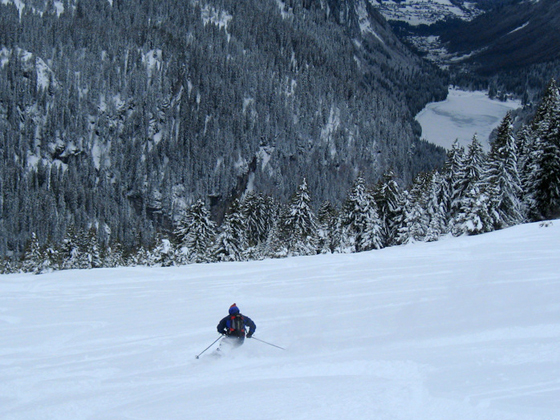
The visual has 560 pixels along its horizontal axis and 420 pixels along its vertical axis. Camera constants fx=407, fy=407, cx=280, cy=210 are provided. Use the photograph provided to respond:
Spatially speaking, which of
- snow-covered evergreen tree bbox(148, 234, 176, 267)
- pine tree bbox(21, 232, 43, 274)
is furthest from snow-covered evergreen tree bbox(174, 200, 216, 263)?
pine tree bbox(21, 232, 43, 274)

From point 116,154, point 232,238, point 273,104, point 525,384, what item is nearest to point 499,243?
point 525,384

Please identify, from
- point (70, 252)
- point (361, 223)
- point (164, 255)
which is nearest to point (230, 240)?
point (164, 255)

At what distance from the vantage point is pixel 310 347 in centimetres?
801

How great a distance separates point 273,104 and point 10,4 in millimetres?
110345

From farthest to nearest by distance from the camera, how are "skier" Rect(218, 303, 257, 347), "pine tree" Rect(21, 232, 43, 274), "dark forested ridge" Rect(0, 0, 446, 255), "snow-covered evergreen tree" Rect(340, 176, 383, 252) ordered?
"dark forested ridge" Rect(0, 0, 446, 255)
"pine tree" Rect(21, 232, 43, 274)
"snow-covered evergreen tree" Rect(340, 176, 383, 252)
"skier" Rect(218, 303, 257, 347)

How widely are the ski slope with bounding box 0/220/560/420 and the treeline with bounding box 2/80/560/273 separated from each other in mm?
17263

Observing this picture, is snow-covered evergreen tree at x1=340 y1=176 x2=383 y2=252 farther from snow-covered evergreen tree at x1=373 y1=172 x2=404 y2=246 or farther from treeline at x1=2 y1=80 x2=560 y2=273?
snow-covered evergreen tree at x1=373 y1=172 x2=404 y2=246

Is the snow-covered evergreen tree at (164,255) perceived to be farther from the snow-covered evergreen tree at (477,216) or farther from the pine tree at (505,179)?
the pine tree at (505,179)

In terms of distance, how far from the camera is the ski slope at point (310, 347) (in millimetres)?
5527

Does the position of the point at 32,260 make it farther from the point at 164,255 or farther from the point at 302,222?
the point at 302,222

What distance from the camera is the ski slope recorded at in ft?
18.1

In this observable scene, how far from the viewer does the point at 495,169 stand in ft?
100

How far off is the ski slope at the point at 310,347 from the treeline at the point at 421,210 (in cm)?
1726

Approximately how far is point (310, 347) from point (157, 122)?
546 ft
